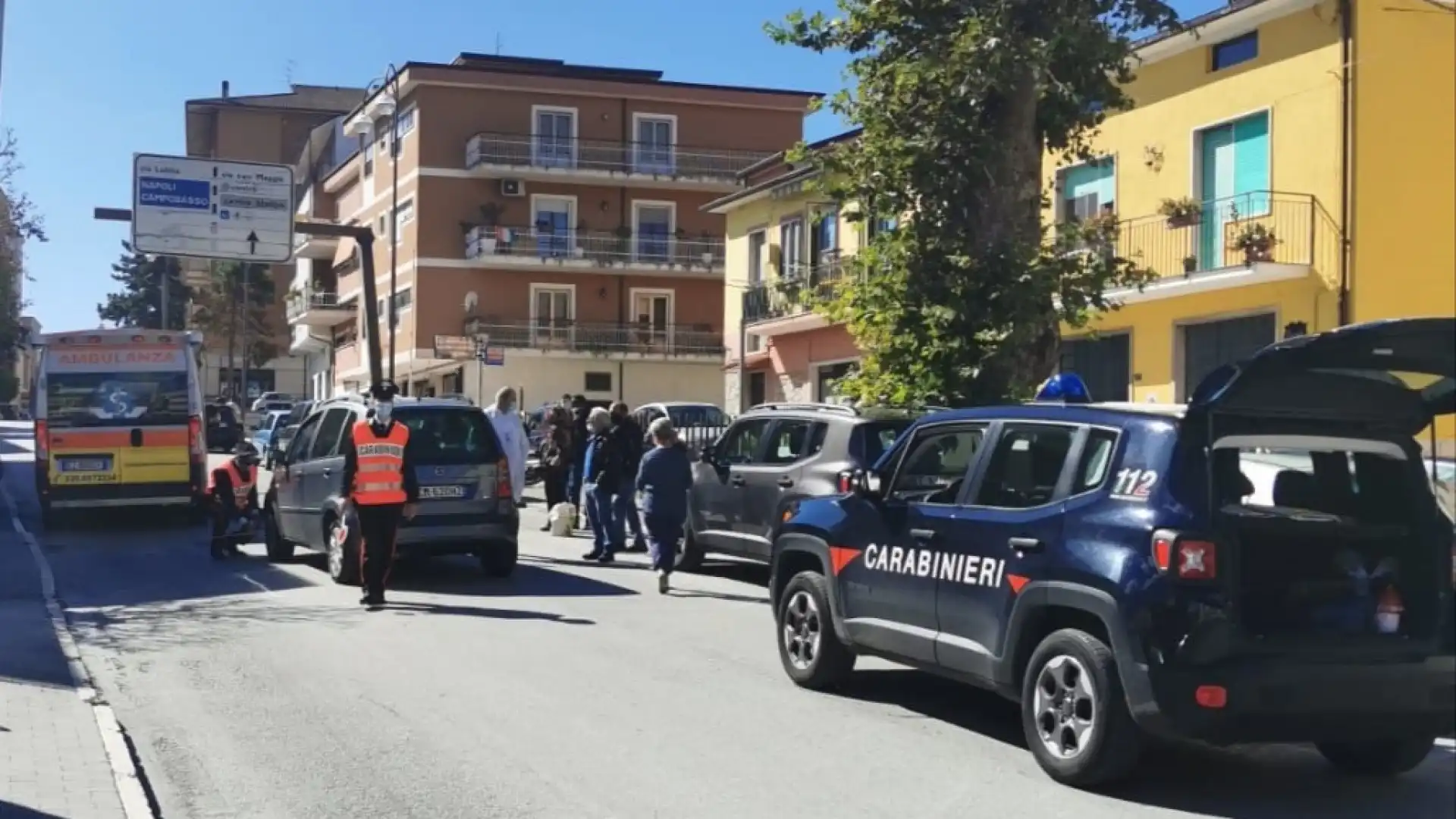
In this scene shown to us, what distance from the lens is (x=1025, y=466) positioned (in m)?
7.63

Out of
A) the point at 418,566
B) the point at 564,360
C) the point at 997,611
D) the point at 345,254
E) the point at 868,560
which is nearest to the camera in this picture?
the point at 997,611

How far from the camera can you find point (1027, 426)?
770cm

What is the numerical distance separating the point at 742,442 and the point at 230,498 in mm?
6246

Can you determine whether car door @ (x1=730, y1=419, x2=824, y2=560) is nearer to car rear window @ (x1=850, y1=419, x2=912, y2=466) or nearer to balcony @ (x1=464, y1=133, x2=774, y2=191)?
car rear window @ (x1=850, y1=419, x2=912, y2=466)

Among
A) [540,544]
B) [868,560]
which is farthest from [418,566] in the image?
[868,560]

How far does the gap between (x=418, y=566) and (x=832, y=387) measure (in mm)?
4763

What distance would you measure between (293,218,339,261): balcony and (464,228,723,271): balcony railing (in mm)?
15427

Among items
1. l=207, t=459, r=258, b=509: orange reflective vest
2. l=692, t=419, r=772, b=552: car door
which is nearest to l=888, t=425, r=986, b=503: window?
l=692, t=419, r=772, b=552: car door

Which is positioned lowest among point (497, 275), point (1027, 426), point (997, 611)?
point (997, 611)

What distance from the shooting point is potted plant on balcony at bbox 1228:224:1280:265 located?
60.7 feet

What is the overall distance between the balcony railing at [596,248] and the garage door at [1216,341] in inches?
1383

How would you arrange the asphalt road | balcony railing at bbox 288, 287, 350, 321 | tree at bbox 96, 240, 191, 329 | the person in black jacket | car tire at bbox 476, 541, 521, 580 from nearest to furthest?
the asphalt road, car tire at bbox 476, 541, 521, 580, the person in black jacket, balcony railing at bbox 288, 287, 350, 321, tree at bbox 96, 240, 191, 329

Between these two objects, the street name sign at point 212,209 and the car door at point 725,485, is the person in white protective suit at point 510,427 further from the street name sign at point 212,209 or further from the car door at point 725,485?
the street name sign at point 212,209

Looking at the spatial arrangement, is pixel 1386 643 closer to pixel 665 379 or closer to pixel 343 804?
pixel 343 804
